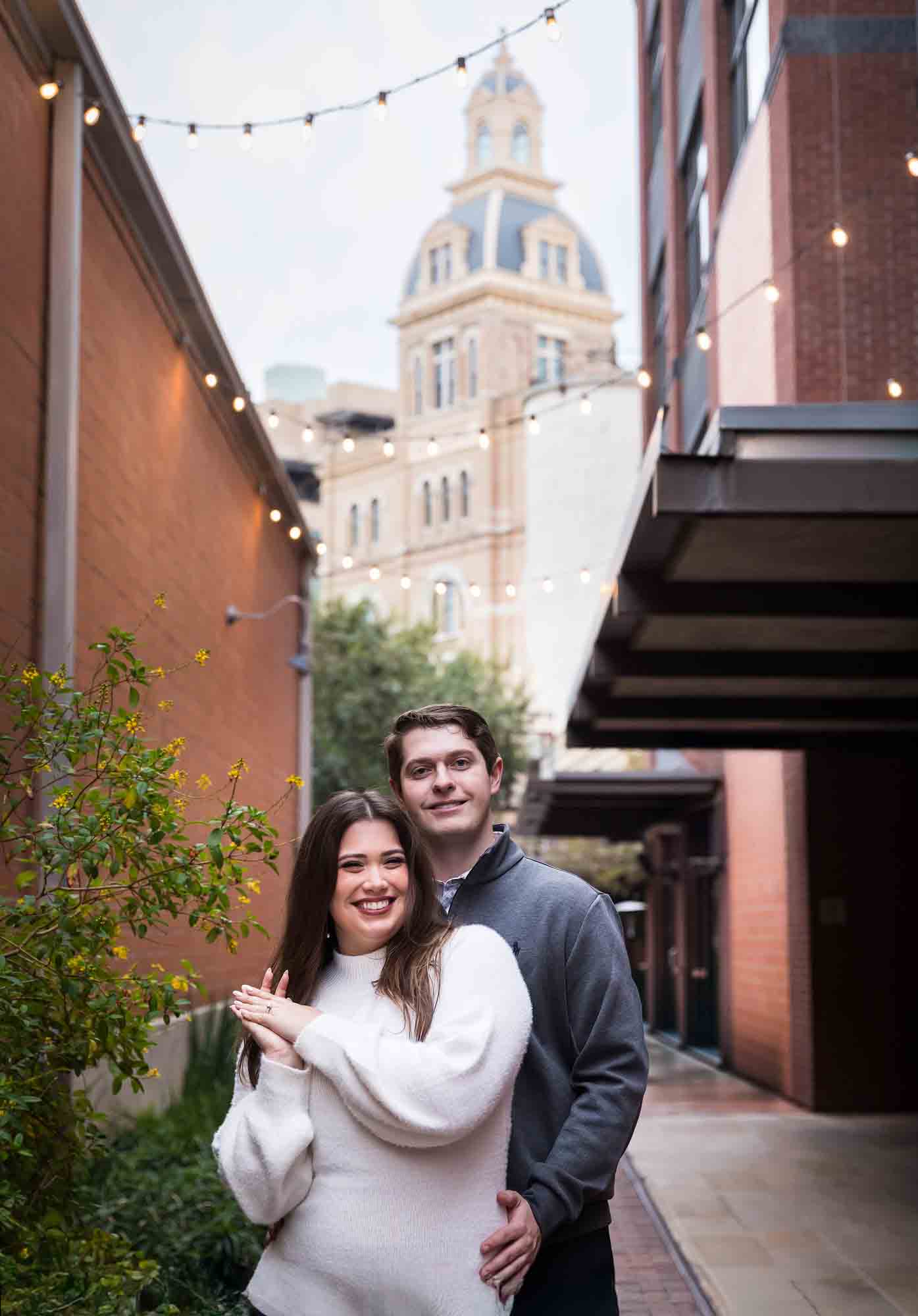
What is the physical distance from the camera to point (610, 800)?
789 inches

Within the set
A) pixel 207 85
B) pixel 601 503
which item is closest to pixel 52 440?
pixel 601 503

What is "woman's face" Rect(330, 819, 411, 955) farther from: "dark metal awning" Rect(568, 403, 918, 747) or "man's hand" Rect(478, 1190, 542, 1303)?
"dark metal awning" Rect(568, 403, 918, 747)

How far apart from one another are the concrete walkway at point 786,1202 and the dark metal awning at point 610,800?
13.8ft

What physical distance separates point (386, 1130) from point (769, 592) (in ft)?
21.2

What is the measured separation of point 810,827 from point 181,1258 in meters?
8.23

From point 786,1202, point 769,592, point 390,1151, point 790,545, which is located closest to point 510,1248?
point 390,1151

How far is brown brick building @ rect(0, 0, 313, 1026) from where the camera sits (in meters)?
6.82

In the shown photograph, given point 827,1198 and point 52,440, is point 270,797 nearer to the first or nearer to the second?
point 827,1198

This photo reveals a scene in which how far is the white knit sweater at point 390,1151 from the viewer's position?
270 cm

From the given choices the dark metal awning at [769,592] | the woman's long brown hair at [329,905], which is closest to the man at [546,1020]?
the woman's long brown hair at [329,905]

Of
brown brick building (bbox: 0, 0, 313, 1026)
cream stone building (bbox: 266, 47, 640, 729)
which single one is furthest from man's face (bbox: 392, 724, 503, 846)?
cream stone building (bbox: 266, 47, 640, 729)

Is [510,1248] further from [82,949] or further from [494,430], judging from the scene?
[494,430]

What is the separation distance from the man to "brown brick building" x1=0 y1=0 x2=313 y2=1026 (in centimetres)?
352

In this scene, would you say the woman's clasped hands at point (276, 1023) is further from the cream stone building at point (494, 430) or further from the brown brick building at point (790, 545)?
the cream stone building at point (494, 430)
